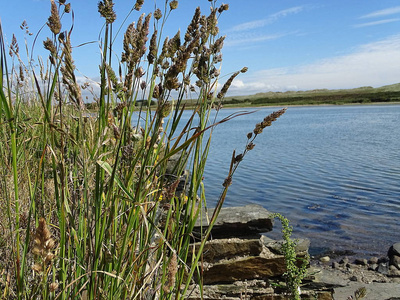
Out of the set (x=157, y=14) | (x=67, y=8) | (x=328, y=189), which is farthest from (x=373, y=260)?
(x=67, y=8)

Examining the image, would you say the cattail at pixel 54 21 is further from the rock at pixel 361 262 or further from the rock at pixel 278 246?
the rock at pixel 361 262

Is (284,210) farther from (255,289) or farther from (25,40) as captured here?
(25,40)

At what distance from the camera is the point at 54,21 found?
1.16 meters

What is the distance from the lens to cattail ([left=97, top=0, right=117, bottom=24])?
117 cm

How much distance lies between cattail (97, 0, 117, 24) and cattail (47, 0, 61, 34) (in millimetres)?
118

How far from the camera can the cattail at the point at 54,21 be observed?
3.75 ft

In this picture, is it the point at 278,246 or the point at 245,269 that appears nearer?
the point at 245,269

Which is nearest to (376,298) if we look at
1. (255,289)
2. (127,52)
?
(255,289)

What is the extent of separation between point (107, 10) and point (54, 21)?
0.49 feet

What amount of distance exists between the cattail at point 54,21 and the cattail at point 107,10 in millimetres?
118

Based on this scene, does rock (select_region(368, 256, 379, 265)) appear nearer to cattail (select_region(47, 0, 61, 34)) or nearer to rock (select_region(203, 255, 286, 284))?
rock (select_region(203, 255, 286, 284))

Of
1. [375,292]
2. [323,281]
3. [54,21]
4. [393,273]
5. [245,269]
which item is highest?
[54,21]

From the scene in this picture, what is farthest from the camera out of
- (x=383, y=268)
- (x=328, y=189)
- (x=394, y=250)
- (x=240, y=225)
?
(x=328, y=189)

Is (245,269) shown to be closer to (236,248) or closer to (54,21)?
(236,248)
